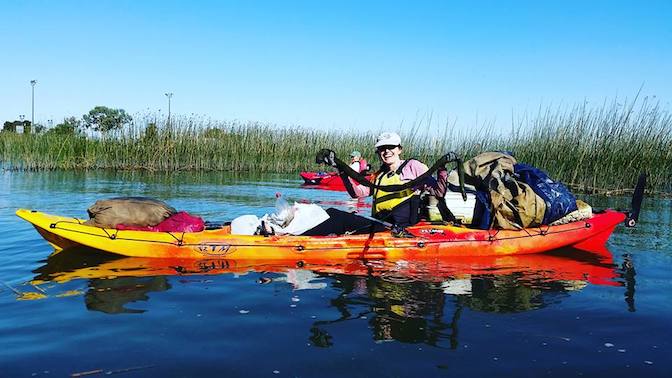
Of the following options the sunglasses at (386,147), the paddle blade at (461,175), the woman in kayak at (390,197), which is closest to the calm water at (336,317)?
Answer: the woman in kayak at (390,197)

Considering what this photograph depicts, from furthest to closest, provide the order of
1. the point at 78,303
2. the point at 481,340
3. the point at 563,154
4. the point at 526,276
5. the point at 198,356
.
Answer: the point at 563,154 < the point at 526,276 < the point at 78,303 < the point at 481,340 < the point at 198,356

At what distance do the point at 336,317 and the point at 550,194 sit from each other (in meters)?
3.51

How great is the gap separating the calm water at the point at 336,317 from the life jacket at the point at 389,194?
0.70m

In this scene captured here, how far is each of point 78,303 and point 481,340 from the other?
2788 millimetres

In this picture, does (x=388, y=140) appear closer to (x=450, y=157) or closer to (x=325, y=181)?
(x=450, y=157)

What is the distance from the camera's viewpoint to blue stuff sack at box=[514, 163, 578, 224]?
20.5ft

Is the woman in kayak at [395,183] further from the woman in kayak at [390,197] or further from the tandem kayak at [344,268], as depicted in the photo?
the tandem kayak at [344,268]

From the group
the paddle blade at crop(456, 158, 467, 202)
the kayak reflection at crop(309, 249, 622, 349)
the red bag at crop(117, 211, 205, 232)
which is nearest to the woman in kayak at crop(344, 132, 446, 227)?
Result: the paddle blade at crop(456, 158, 467, 202)

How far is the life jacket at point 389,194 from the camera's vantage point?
223 inches

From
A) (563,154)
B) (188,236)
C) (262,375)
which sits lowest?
(262,375)

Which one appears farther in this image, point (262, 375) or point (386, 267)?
point (386, 267)

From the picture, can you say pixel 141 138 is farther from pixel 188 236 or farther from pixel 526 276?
pixel 526 276

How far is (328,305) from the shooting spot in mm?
4109

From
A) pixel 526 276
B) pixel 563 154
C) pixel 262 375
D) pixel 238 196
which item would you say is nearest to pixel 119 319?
pixel 262 375
